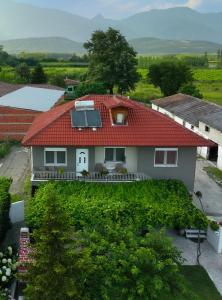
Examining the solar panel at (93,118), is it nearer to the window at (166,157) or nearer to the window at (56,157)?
the window at (56,157)

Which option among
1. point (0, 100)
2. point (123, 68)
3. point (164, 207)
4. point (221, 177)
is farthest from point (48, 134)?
point (123, 68)

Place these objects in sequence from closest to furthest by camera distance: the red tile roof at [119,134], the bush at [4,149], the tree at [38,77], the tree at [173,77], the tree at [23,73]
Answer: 1. the red tile roof at [119,134]
2. the bush at [4,149]
3. the tree at [173,77]
4. the tree at [38,77]
5. the tree at [23,73]

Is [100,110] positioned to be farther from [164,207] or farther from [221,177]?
[221,177]

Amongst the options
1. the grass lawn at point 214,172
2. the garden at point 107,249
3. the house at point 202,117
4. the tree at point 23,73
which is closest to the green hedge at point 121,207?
the garden at point 107,249

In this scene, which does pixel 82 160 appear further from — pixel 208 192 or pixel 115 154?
pixel 208 192

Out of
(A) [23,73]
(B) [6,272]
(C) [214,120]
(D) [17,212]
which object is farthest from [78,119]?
(A) [23,73]

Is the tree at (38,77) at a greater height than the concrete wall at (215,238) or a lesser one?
greater
